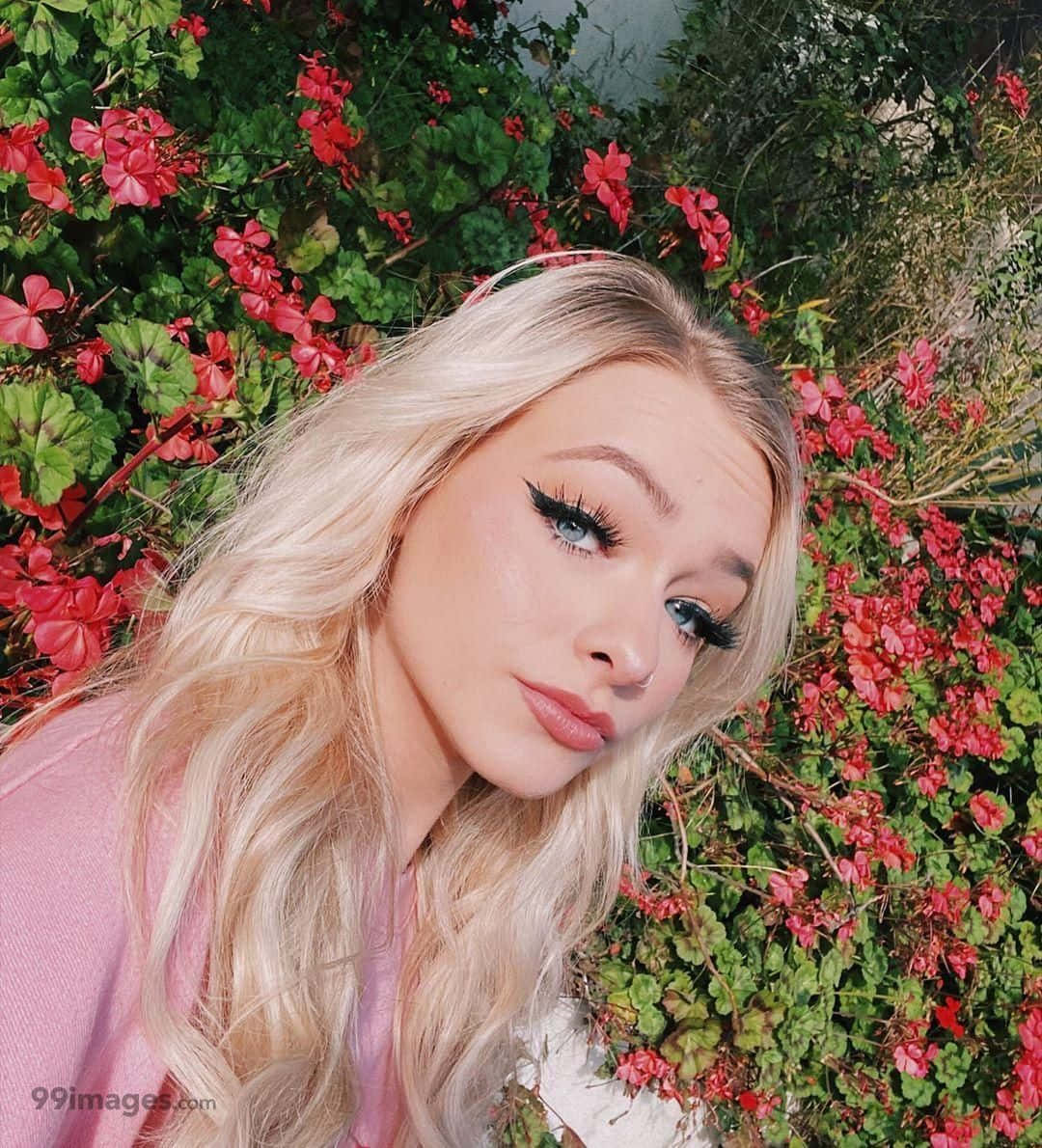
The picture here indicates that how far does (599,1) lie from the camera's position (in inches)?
177

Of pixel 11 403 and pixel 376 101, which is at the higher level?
pixel 376 101

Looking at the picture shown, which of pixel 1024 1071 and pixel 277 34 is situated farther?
→ pixel 1024 1071

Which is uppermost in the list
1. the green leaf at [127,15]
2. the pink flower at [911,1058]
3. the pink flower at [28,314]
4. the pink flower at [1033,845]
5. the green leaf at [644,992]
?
the green leaf at [127,15]

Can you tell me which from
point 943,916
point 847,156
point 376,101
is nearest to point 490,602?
point 376,101

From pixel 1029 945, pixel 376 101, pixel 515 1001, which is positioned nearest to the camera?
pixel 515 1001

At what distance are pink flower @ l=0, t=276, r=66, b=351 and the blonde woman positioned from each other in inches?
15.1

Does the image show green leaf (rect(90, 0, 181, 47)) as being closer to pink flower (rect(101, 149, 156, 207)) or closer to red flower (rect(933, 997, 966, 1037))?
pink flower (rect(101, 149, 156, 207))

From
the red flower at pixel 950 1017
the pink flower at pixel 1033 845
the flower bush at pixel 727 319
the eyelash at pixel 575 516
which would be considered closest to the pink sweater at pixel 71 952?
the flower bush at pixel 727 319

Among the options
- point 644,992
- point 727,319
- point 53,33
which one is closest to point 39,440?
point 53,33

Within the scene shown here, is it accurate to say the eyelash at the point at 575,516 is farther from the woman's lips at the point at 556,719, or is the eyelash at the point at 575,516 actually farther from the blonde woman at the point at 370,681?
the woman's lips at the point at 556,719

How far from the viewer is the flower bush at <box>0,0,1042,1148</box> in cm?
156

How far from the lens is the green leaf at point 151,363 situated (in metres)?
1.56

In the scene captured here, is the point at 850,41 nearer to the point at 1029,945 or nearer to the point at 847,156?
the point at 847,156

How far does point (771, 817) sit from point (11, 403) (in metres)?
2.29
